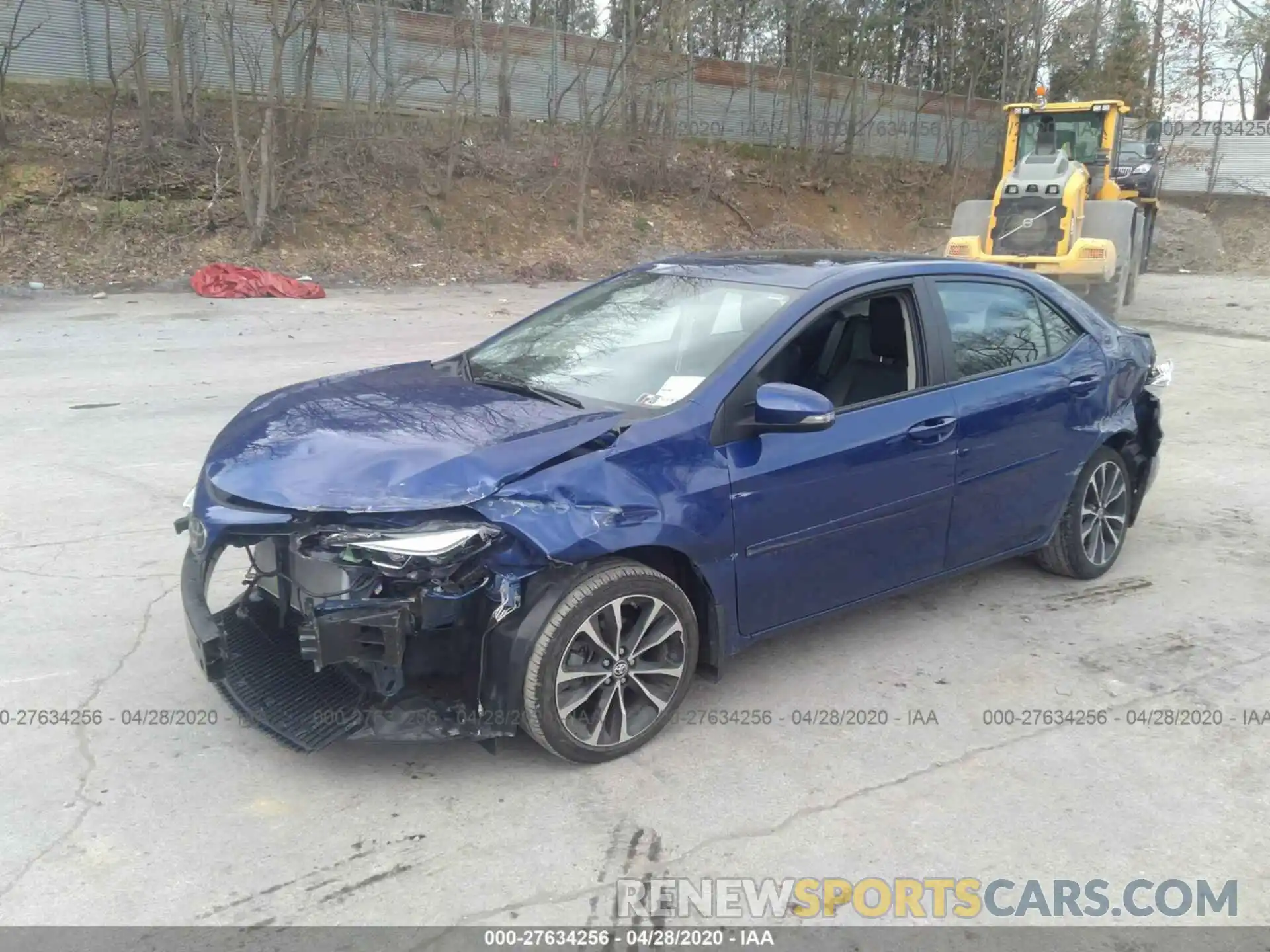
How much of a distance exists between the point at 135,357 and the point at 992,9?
94.6ft

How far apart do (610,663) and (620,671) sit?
0.17 feet

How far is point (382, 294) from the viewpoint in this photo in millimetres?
17906

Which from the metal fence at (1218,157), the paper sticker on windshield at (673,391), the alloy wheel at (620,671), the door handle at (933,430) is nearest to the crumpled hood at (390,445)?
the paper sticker on windshield at (673,391)

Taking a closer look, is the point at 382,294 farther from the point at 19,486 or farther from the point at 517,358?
the point at 517,358

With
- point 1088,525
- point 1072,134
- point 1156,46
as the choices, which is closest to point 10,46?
point 1072,134

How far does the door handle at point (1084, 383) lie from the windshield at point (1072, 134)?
1327cm

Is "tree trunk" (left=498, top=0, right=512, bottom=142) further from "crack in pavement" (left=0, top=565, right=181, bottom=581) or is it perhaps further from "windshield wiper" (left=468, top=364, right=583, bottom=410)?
"windshield wiper" (left=468, top=364, right=583, bottom=410)

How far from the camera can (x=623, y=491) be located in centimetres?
352

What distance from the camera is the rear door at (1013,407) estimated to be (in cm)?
458

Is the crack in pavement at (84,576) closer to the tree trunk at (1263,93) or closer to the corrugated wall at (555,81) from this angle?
the corrugated wall at (555,81)

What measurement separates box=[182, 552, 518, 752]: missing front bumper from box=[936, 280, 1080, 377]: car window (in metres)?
2.57

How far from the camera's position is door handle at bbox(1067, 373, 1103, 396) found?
5047 millimetres

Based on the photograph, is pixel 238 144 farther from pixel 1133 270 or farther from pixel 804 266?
pixel 804 266

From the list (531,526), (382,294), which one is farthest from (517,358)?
(382,294)
